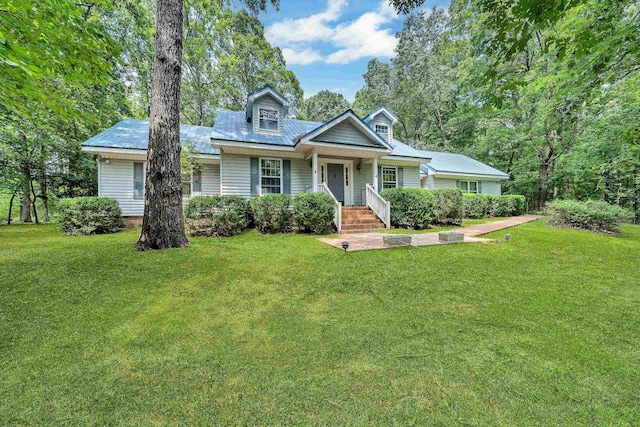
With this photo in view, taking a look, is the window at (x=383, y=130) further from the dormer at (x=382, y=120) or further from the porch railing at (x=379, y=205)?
the porch railing at (x=379, y=205)

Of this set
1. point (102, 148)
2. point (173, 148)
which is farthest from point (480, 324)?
point (102, 148)

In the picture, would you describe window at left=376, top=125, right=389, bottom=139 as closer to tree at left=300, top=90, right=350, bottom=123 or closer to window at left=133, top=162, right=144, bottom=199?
window at left=133, top=162, right=144, bottom=199

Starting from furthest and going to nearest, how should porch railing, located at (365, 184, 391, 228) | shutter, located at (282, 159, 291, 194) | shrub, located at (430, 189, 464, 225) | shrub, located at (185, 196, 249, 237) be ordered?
shutter, located at (282, 159, 291, 194) → shrub, located at (430, 189, 464, 225) → porch railing, located at (365, 184, 391, 228) → shrub, located at (185, 196, 249, 237)

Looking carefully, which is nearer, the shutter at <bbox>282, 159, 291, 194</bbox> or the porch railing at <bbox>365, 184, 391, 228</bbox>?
the porch railing at <bbox>365, 184, 391, 228</bbox>

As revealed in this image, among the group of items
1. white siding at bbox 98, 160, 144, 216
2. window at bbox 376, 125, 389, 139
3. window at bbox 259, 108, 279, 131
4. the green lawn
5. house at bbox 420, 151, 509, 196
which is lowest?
the green lawn

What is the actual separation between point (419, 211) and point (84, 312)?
1000 centimetres

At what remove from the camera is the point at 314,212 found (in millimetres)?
8742

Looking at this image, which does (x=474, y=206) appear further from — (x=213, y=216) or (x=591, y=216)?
(x=213, y=216)

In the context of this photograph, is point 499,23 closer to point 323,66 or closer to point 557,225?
point 557,225

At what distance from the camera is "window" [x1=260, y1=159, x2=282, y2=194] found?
37.7 feet

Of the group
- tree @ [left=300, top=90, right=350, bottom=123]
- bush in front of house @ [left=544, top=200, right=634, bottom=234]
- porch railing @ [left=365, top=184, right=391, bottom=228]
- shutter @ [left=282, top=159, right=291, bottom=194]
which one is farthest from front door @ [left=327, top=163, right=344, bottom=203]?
tree @ [left=300, top=90, right=350, bottom=123]

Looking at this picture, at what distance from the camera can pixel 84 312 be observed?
3.00 m

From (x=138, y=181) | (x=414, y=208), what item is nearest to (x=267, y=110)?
(x=138, y=181)

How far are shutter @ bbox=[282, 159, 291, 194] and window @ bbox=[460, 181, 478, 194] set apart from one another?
14298 mm
